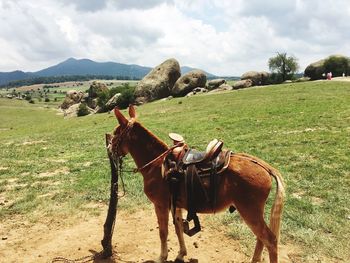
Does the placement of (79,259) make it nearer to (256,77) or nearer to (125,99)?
(125,99)

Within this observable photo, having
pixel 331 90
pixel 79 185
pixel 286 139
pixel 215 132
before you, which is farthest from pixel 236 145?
pixel 331 90

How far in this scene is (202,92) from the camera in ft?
184

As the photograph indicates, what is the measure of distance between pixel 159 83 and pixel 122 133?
5085 cm

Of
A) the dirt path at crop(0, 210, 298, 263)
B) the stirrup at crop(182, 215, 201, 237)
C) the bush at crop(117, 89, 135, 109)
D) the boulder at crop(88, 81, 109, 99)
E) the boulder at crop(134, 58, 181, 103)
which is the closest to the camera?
the stirrup at crop(182, 215, 201, 237)

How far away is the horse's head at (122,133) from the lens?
8.06 m

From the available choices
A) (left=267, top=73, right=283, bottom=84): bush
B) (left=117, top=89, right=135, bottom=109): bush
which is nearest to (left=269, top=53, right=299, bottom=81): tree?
(left=267, top=73, right=283, bottom=84): bush

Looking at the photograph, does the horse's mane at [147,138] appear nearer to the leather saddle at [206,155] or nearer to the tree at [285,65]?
the leather saddle at [206,155]

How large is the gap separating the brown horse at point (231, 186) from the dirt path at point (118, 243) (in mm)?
869

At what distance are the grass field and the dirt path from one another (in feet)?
1.96

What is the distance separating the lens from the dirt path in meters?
9.23

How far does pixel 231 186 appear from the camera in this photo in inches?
295

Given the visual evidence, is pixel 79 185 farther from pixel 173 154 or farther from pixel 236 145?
pixel 236 145

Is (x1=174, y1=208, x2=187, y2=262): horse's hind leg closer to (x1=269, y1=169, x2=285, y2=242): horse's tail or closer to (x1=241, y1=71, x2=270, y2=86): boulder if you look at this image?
(x1=269, y1=169, x2=285, y2=242): horse's tail

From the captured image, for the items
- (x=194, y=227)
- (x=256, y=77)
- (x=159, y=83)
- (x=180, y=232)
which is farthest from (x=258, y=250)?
(x=256, y=77)
